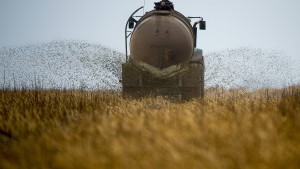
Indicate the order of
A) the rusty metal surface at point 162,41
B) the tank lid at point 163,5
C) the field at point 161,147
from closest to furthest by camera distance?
the field at point 161,147 → the rusty metal surface at point 162,41 → the tank lid at point 163,5

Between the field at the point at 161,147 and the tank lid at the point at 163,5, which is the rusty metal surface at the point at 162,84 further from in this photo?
the field at the point at 161,147

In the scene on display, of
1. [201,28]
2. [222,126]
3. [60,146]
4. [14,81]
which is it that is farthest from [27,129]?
[201,28]

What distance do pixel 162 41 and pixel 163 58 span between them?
384 millimetres

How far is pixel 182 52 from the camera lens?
8.05m

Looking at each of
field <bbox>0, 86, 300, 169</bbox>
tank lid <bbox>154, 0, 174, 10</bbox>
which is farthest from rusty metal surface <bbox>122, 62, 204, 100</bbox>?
field <bbox>0, 86, 300, 169</bbox>

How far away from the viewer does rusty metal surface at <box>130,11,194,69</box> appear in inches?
311

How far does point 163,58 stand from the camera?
8.00 meters

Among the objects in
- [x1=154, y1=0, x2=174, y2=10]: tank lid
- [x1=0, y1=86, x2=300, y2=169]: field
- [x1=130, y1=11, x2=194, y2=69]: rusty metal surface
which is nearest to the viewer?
[x1=0, y1=86, x2=300, y2=169]: field

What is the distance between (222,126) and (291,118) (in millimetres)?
1236

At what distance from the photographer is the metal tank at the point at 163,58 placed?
26.0 feet

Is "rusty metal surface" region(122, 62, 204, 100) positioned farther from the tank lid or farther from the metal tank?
the tank lid

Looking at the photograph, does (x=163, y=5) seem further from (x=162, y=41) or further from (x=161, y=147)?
(x=161, y=147)

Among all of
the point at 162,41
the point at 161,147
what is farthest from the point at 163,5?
the point at 161,147

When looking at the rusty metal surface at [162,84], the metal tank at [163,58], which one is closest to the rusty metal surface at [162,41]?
the metal tank at [163,58]
